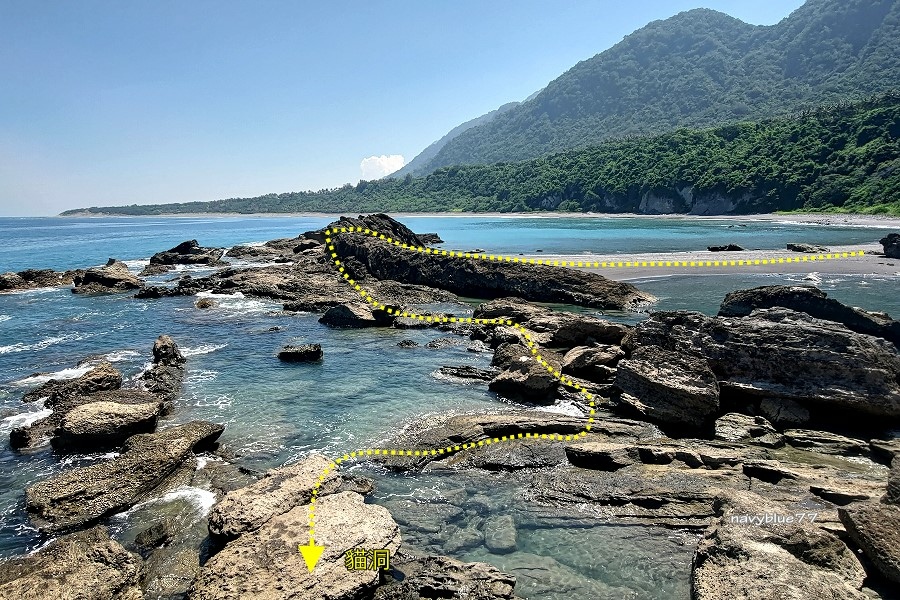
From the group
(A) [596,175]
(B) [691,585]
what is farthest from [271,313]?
(A) [596,175]

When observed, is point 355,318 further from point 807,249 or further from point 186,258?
point 807,249

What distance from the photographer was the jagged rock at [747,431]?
39.9 ft

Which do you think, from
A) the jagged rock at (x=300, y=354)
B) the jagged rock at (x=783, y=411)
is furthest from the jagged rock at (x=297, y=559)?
the jagged rock at (x=300, y=354)

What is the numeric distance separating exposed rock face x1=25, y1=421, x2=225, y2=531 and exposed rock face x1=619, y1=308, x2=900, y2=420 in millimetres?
12373

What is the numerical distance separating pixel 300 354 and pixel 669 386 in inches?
551

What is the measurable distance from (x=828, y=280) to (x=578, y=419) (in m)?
32.2

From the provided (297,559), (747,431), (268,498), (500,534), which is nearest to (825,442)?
(747,431)

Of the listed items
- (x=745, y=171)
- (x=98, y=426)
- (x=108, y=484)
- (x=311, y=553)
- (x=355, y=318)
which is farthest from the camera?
(x=745, y=171)

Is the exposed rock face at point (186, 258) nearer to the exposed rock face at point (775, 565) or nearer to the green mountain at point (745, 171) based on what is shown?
the exposed rock face at point (775, 565)

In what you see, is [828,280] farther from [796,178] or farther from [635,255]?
[796,178]

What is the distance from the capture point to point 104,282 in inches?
1471

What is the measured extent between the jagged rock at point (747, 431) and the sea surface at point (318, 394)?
4.38 m

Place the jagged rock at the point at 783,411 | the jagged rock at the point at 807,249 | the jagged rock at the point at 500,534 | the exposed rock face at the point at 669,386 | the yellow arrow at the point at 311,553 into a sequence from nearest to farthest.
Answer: the yellow arrow at the point at 311,553, the jagged rock at the point at 500,534, the jagged rock at the point at 783,411, the exposed rock face at the point at 669,386, the jagged rock at the point at 807,249

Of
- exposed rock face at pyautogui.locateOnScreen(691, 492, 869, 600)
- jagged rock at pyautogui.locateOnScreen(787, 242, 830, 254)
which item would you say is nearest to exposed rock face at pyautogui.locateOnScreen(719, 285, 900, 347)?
exposed rock face at pyautogui.locateOnScreen(691, 492, 869, 600)
